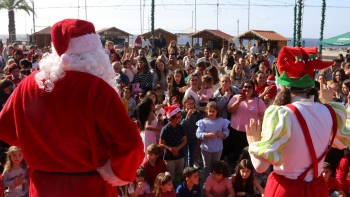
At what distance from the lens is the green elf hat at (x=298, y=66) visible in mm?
2344

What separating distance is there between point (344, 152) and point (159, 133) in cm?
262

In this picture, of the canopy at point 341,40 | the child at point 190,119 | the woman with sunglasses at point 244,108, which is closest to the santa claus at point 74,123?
the child at point 190,119

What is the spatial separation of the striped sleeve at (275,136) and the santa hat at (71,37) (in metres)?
1.16

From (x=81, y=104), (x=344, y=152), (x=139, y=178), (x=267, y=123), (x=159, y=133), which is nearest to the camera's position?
(x=81, y=104)

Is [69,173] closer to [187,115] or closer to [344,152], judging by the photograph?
[187,115]

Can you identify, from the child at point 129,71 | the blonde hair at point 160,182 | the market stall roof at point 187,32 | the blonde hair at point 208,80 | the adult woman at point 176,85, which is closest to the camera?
the blonde hair at point 160,182

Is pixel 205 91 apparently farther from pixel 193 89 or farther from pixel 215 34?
pixel 215 34

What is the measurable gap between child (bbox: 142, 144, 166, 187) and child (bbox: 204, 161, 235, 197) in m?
0.67

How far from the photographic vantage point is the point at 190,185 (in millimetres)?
4496

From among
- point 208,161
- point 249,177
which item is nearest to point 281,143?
point 249,177

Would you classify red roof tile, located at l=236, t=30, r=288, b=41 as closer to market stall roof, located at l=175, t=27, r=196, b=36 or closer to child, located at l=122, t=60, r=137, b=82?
market stall roof, located at l=175, t=27, r=196, b=36

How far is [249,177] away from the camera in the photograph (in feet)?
15.3

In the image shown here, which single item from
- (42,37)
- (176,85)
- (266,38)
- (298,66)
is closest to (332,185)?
(298,66)

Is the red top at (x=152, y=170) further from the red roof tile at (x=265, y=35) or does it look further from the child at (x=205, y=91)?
the red roof tile at (x=265, y=35)
